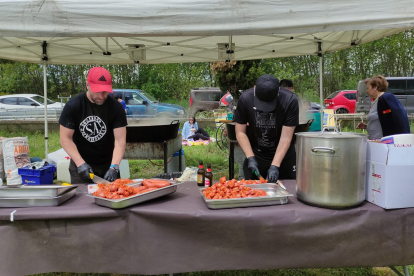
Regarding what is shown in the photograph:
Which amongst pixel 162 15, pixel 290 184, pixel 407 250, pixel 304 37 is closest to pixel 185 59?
pixel 304 37

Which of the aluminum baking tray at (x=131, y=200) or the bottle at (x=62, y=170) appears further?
the bottle at (x=62, y=170)

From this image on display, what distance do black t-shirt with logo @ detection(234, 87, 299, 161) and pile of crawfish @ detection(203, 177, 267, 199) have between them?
796 millimetres

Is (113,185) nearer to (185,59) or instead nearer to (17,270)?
(17,270)

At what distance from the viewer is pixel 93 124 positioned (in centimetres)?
236

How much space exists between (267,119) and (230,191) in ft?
2.98

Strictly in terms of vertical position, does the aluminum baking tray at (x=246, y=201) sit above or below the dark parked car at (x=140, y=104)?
below

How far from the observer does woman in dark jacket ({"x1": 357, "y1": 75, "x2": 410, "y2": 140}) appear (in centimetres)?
325

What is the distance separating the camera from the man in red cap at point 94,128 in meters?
2.15

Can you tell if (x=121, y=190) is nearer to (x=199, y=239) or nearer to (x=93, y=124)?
(x=199, y=239)

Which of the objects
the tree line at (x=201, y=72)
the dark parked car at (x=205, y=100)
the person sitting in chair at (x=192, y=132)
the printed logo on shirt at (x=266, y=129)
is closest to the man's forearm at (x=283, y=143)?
the printed logo on shirt at (x=266, y=129)

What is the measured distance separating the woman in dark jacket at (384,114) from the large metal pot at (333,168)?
219cm

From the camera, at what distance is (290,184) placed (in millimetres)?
2068

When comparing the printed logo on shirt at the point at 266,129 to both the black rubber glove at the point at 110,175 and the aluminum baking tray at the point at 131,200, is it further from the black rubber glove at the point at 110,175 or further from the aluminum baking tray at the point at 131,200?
the black rubber glove at the point at 110,175

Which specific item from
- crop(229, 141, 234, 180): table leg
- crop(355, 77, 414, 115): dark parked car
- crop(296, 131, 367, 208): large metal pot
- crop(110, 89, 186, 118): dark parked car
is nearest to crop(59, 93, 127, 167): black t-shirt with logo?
crop(296, 131, 367, 208): large metal pot
